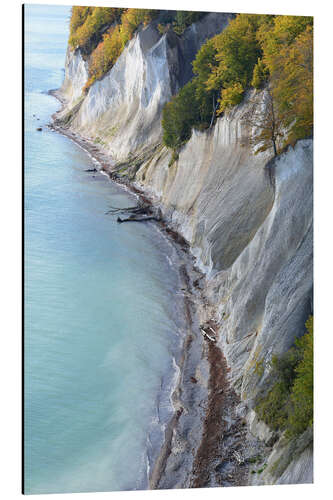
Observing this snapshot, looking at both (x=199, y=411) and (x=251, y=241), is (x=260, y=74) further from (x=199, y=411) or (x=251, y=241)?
(x=199, y=411)

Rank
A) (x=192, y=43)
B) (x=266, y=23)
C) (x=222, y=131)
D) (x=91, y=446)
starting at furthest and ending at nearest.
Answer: (x=192, y=43) < (x=222, y=131) < (x=266, y=23) < (x=91, y=446)

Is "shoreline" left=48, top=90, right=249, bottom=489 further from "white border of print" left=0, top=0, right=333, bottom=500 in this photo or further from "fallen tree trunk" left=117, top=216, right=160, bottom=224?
"fallen tree trunk" left=117, top=216, right=160, bottom=224

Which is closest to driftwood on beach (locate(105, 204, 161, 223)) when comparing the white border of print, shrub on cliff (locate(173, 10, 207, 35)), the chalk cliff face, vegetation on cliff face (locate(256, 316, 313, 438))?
the chalk cliff face

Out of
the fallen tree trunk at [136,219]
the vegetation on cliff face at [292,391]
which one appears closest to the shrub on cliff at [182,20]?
the fallen tree trunk at [136,219]

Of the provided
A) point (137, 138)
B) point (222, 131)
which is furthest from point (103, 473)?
point (137, 138)

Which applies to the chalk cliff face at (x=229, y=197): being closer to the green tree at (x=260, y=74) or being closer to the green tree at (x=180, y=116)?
the green tree at (x=260, y=74)

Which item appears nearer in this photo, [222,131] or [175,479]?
[175,479]
